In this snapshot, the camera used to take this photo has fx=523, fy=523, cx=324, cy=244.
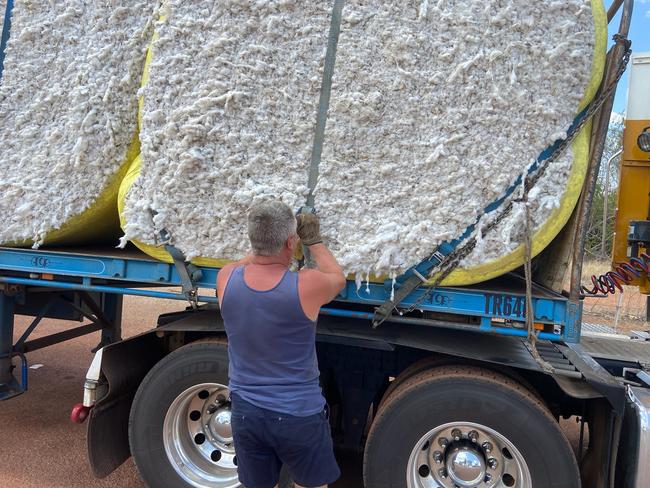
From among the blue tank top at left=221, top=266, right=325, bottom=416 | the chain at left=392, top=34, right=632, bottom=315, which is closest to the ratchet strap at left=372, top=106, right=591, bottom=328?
the chain at left=392, top=34, right=632, bottom=315

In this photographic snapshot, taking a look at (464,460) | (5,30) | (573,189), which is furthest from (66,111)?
(464,460)

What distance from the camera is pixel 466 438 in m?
2.73

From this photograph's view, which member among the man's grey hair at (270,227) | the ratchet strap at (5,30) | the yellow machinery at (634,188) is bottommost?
the man's grey hair at (270,227)

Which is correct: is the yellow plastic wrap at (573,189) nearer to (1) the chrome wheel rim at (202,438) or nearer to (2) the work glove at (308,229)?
(2) the work glove at (308,229)

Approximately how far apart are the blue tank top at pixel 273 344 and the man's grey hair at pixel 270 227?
0.44ft

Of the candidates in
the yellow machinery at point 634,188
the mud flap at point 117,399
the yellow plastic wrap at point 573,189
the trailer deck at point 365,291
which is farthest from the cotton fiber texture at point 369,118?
the yellow machinery at point 634,188

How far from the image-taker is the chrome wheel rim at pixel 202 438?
3.09 m

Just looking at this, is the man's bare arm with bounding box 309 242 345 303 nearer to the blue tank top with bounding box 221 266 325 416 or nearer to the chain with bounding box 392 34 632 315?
the blue tank top with bounding box 221 266 325 416

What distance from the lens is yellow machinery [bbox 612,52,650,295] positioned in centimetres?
336

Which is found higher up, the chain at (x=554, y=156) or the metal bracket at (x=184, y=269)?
the chain at (x=554, y=156)

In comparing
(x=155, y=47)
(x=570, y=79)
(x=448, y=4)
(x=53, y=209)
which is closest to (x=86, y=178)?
(x=53, y=209)

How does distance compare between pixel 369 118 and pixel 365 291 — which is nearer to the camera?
pixel 369 118

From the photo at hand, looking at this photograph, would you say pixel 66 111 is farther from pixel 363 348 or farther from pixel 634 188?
pixel 634 188

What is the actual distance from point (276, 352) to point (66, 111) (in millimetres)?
2119
